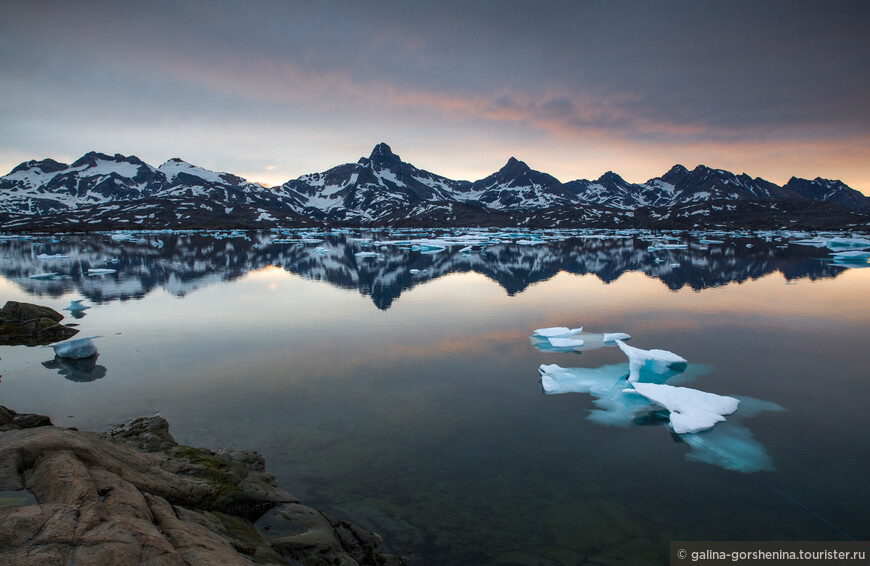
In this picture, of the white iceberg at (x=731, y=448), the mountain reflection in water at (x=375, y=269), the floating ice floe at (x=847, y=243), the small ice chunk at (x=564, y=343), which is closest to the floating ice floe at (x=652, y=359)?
the white iceberg at (x=731, y=448)

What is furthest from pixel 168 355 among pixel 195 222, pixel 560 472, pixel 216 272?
pixel 195 222

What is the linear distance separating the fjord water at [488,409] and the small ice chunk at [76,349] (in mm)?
515

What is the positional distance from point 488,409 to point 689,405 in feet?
18.1

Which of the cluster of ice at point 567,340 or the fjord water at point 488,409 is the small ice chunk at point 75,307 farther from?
the cluster of ice at point 567,340

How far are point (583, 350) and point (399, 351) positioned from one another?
7.83 meters

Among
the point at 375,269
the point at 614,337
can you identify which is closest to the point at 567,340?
the point at 614,337

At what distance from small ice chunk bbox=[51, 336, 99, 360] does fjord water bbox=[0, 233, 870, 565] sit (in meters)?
0.52

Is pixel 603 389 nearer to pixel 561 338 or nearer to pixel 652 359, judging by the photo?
→ pixel 652 359

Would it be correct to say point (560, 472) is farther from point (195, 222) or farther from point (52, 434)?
point (195, 222)

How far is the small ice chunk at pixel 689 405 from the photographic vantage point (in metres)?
11.2

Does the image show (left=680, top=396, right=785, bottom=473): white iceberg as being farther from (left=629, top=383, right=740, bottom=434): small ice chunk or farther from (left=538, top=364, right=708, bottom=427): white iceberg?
(left=538, top=364, right=708, bottom=427): white iceberg

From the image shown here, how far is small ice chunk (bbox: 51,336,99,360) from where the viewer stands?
659 inches

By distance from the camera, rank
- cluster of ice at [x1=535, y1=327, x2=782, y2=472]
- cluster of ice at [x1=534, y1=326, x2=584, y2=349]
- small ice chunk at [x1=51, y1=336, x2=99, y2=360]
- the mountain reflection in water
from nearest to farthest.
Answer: cluster of ice at [x1=535, y1=327, x2=782, y2=472] → small ice chunk at [x1=51, y1=336, x2=99, y2=360] → cluster of ice at [x1=534, y1=326, x2=584, y2=349] → the mountain reflection in water

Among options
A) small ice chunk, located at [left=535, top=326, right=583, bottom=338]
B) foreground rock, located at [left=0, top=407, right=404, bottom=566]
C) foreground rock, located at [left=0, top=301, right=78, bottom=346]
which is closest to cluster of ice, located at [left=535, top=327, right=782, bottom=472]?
small ice chunk, located at [left=535, top=326, right=583, bottom=338]
